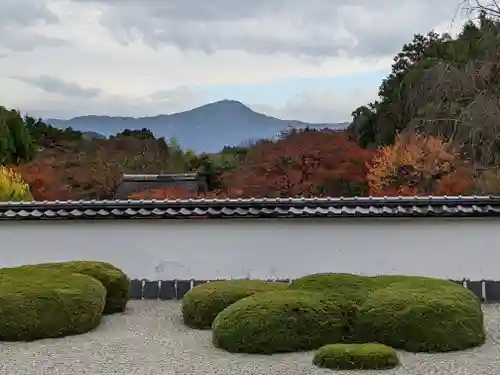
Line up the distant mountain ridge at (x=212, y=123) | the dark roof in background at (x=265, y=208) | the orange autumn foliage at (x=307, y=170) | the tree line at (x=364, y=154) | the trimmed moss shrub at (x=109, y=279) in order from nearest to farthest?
the trimmed moss shrub at (x=109, y=279)
the dark roof in background at (x=265, y=208)
the tree line at (x=364, y=154)
the orange autumn foliage at (x=307, y=170)
the distant mountain ridge at (x=212, y=123)

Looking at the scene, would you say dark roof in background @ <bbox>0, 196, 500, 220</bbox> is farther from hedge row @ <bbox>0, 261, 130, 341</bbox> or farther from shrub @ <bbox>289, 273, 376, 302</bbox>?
shrub @ <bbox>289, 273, 376, 302</bbox>

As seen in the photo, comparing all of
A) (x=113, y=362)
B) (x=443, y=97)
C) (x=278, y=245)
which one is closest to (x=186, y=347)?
(x=113, y=362)

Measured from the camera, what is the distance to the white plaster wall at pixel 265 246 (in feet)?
28.8

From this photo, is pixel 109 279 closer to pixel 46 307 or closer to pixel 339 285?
pixel 46 307

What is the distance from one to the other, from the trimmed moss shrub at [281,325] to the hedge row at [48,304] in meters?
1.54

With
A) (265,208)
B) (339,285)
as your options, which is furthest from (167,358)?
(265,208)

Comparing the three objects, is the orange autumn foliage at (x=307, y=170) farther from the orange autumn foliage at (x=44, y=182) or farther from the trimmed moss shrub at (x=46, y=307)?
the trimmed moss shrub at (x=46, y=307)

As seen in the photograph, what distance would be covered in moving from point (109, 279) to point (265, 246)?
217 cm

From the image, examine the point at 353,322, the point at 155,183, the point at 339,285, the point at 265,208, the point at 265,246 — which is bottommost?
the point at 353,322

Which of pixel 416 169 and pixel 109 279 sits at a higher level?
pixel 416 169

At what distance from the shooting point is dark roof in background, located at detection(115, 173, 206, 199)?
827 inches

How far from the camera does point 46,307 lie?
6.72 m

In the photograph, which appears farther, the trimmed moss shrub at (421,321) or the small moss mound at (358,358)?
the trimmed moss shrub at (421,321)

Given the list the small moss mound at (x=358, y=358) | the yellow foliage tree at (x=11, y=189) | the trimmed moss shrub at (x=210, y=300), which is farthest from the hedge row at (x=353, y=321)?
the yellow foliage tree at (x=11, y=189)
